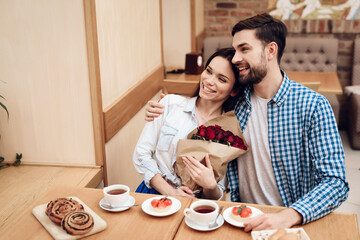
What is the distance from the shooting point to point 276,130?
5.54 feet

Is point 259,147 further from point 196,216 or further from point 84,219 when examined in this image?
point 84,219

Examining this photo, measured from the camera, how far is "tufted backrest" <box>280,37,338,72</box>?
435 centimetres

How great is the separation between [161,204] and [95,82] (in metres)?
0.84

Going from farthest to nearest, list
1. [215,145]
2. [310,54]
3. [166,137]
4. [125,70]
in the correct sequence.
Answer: [310,54] < [125,70] < [166,137] < [215,145]

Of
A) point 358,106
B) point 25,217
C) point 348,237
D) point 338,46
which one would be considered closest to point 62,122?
point 25,217

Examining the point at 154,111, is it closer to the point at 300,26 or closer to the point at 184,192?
the point at 184,192

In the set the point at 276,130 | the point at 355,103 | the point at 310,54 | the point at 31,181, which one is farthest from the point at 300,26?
the point at 31,181

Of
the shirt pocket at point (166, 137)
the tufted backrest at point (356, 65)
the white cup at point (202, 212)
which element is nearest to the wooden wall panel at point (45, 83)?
the shirt pocket at point (166, 137)

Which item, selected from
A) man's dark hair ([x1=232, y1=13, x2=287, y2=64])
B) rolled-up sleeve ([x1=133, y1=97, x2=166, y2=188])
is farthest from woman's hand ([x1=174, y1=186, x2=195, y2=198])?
man's dark hair ([x1=232, y1=13, x2=287, y2=64])

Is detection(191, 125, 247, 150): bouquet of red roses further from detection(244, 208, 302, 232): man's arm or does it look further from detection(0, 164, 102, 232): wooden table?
detection(0, 164, 102, 232): wooden table

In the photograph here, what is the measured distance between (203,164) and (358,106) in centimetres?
289

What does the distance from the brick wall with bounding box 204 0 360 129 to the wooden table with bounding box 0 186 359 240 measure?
3.67 m

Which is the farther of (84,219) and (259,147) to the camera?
(259,147)

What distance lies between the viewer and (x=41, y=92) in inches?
80.0
